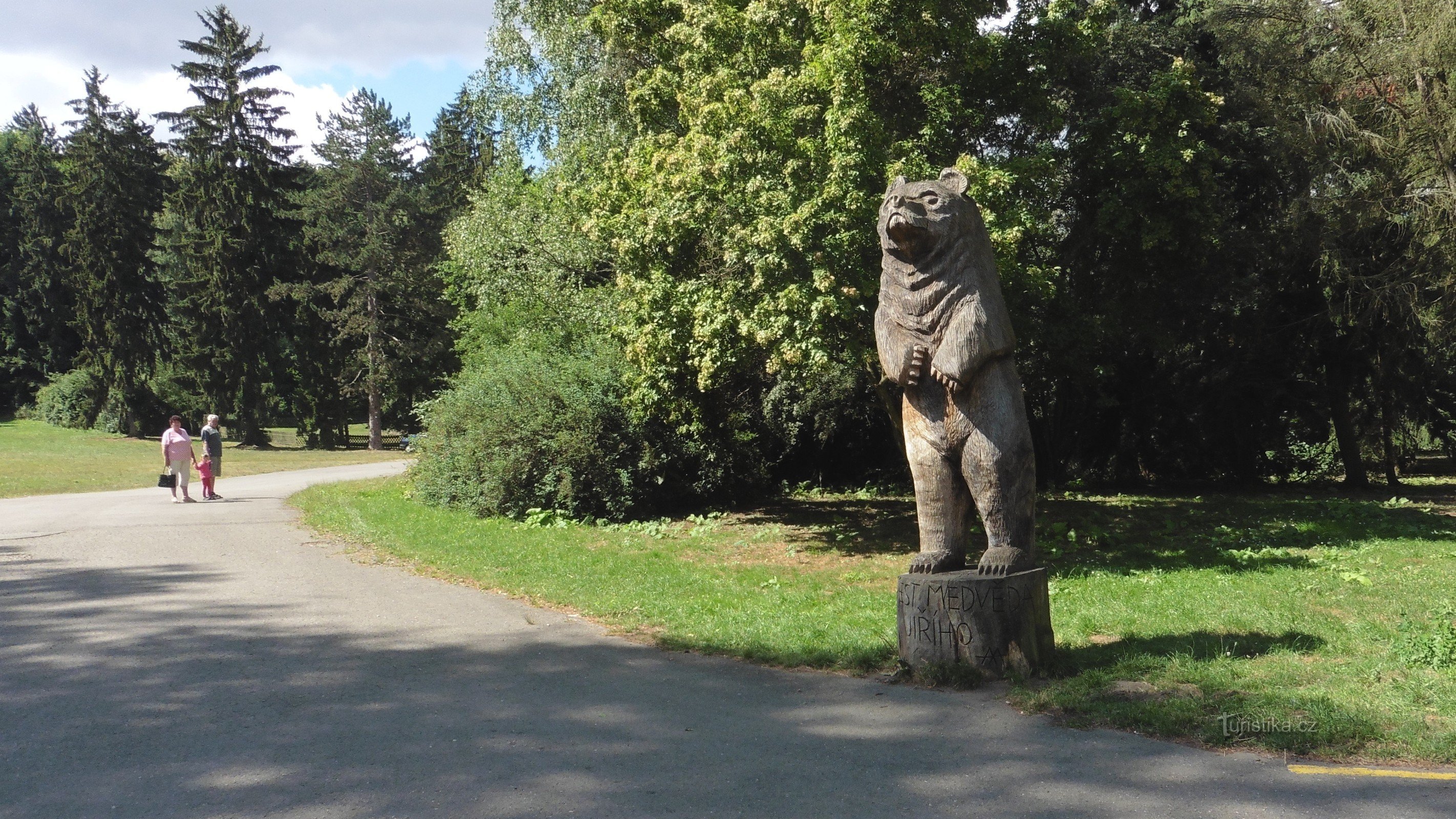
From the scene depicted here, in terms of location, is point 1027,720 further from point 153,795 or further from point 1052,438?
point 1052,438

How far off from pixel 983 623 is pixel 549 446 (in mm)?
10697

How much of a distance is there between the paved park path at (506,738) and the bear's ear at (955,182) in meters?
3.35

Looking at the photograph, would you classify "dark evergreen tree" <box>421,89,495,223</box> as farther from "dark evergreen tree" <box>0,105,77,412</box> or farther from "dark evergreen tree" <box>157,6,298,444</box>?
"dark evergreen tree" <box>0,105,77,412</box>

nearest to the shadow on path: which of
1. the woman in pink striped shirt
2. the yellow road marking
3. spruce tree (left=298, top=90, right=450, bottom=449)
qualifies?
the yellow road marking

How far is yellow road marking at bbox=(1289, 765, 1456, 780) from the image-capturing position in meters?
4.75

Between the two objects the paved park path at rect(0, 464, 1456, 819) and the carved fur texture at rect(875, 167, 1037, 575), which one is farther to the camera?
the carved fur texture at rect(875, 167, 1037, 575)

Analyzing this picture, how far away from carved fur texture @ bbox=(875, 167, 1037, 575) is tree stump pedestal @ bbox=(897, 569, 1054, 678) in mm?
246

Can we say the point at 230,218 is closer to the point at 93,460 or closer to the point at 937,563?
the point at 93,460

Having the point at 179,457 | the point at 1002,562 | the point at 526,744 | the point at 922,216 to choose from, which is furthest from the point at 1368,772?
the point at 179,457

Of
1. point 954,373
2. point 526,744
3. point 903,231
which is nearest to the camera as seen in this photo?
point 526,744

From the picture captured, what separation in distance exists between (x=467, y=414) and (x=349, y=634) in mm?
9469

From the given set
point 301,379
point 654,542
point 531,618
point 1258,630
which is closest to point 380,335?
point 301,379

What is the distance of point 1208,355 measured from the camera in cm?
2103

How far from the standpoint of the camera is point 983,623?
6414mm
